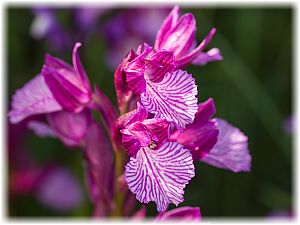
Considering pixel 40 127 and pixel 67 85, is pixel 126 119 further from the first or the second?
pixel 40 127

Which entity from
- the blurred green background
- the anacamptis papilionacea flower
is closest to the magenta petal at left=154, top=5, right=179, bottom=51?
the anacamptis papilionacea flower

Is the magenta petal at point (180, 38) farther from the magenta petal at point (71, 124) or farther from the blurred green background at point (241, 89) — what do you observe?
the blurred green background at point (241, 89)

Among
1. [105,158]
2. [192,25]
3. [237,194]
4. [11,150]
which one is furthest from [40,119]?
[237,194]

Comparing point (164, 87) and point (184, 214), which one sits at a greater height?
point (164, 87)

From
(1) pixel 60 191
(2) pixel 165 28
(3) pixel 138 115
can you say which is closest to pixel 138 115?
(3) pixel 138 115

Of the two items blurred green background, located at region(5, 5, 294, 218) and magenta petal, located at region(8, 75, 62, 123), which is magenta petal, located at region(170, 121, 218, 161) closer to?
magenta petal, located at region(8, 75, 62, 123)
